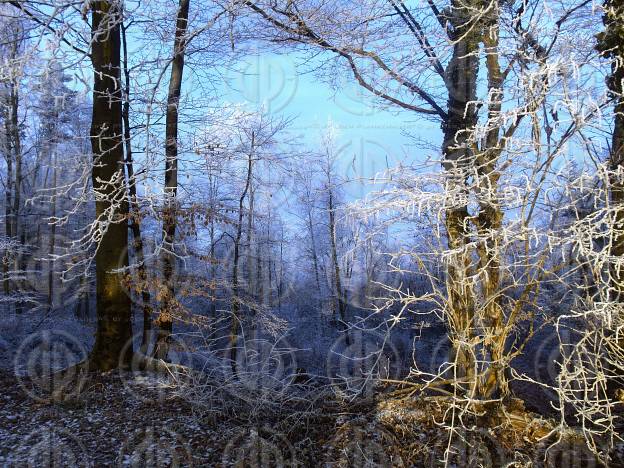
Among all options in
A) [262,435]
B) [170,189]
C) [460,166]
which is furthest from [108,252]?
[460,166]

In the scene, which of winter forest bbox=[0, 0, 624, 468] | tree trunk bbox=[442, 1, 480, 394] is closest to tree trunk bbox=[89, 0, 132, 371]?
winter forest bbox=[0, 0, 624, 468]

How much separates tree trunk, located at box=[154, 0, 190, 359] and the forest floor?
5.23 feet

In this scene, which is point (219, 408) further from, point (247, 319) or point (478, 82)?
point (247, 319)

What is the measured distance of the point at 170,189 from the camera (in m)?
6.92

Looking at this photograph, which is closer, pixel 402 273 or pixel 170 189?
pixel 402 273

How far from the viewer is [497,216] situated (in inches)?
165

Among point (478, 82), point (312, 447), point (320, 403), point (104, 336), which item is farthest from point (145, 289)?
point (478, 82)


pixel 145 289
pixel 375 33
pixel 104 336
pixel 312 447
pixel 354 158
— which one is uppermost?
pixel 375 33

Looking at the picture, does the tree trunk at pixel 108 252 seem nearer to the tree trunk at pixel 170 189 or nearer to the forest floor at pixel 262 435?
the tree trunk at pixel 170 189

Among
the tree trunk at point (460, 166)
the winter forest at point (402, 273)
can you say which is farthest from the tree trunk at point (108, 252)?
the tree trunk at point (460, 166)

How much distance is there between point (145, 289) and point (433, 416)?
4428mm

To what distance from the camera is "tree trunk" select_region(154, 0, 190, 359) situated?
22.4 feet

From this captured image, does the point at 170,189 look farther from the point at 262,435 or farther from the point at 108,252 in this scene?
the point at 262,435

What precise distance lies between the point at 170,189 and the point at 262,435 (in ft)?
12.6
